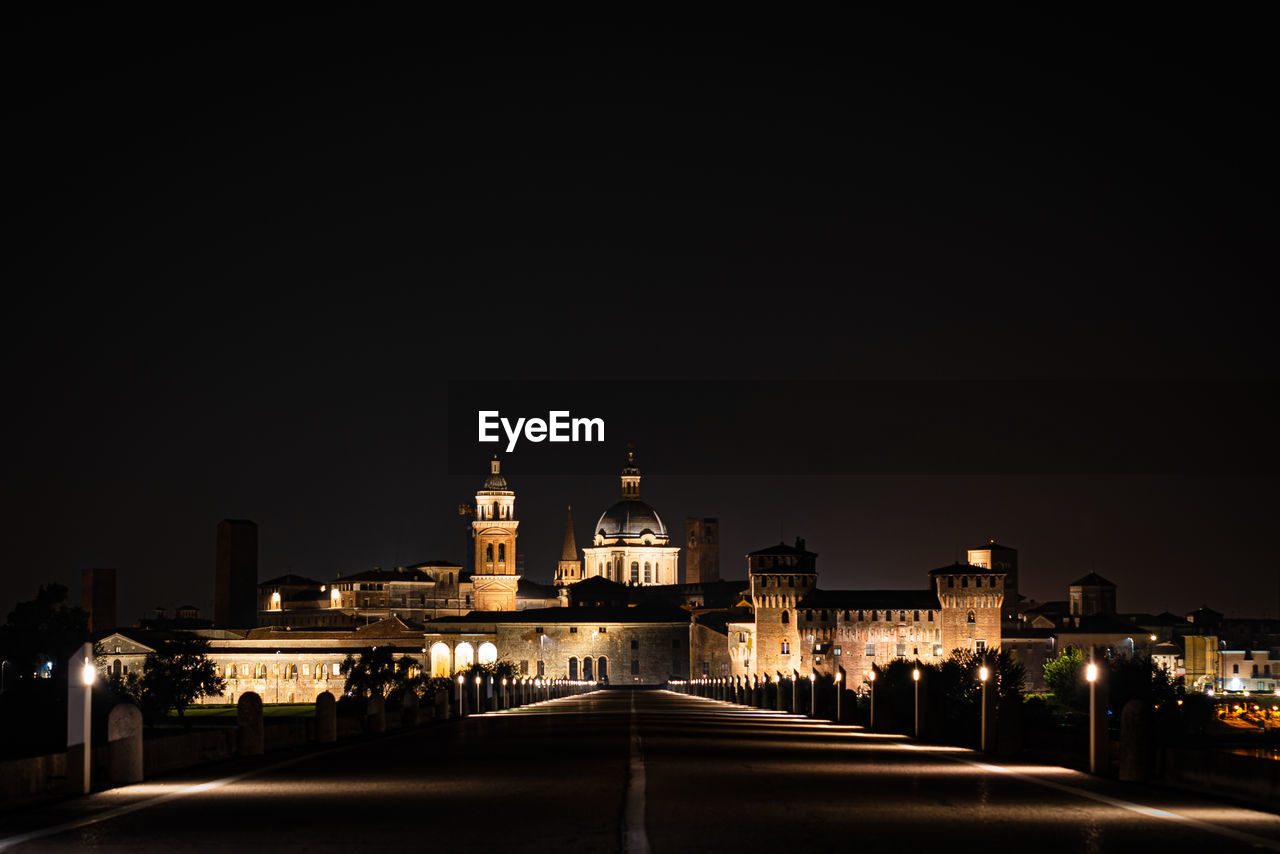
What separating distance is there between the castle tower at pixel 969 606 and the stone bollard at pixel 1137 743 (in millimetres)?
161226

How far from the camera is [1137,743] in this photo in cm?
2144

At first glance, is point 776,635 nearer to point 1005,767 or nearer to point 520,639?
point 520,639

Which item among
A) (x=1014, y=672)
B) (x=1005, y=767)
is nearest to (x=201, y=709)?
(x=1014, y=672)

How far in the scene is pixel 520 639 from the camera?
192 m

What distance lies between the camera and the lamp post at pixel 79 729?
741 inches

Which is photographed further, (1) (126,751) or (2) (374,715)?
(2) (374,715)

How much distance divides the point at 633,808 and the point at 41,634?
485 ft

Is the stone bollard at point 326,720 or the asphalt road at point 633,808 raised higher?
the asphalt road at point 633,808

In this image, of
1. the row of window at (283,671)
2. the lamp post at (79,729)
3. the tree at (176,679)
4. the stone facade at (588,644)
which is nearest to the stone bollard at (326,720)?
the lamp post at (79,729)

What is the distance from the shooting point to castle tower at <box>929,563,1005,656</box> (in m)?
180

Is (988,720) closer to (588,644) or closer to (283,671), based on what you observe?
(283,671)

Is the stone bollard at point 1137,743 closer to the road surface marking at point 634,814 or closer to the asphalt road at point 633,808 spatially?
the asphalt road at point 633,808

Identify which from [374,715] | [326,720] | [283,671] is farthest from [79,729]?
[283,671]

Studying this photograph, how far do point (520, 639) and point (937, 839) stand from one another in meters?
180
